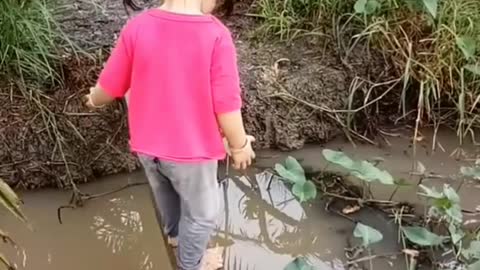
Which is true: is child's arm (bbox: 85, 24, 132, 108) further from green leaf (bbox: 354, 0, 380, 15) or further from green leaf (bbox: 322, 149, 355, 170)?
green leaf (bbox: 354, 0, 380, 15)

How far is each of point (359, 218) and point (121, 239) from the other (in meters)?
0.81

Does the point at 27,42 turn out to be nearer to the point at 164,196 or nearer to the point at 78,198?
the point at 78,198

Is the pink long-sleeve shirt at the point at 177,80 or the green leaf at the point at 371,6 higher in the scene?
the pink long-sleeve shirt at the point at 177,80

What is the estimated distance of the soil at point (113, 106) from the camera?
10.7 ft

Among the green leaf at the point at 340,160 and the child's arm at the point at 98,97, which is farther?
the green leaf at the point at 340,160

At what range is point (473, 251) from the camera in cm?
277

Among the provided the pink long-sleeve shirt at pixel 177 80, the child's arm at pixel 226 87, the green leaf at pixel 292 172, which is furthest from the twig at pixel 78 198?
the child's arm at pixel 226 87

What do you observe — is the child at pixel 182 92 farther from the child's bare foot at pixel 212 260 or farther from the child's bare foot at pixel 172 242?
the child's bare foot at pixel 212 260

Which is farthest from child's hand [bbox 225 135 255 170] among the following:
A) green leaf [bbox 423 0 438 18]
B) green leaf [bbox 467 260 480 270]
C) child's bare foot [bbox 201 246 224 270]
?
green leaf [bbox 423 0 438 18]

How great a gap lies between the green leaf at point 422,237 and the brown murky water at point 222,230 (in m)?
0.13

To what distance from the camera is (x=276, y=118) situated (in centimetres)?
356

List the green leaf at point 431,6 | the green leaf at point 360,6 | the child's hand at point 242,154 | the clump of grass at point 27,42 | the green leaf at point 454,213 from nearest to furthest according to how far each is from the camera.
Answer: the child's hand at point 242,154 < the green leaf at point 454,213 < the clump of grass at point 27,42 < the green leaf at point 431,6 < the green leaf at point 360,6

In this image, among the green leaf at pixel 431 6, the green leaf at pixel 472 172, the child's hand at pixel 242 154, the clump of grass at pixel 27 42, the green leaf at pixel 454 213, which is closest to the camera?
the child's hand at pixel 242 154

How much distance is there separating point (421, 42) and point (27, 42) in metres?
1.54
